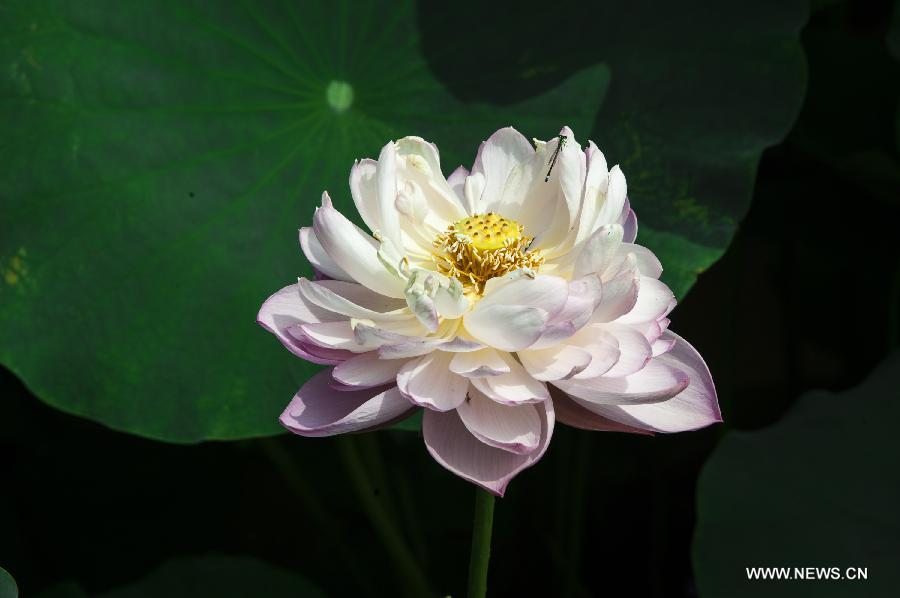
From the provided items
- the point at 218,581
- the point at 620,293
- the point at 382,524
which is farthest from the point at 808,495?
the point at 218,581

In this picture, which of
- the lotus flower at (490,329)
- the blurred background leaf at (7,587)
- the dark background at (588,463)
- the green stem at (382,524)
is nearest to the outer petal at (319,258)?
the lotus flower at (490,329)

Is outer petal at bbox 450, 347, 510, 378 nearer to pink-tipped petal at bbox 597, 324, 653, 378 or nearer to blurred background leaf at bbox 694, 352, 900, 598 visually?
pink-tipped petal at bbox 597, 324, 653, 378

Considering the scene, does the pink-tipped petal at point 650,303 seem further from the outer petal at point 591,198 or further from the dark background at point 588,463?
the dark background at point 588,463

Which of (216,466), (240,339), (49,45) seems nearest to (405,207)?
(240,339)

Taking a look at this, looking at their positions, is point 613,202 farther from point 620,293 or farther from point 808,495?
point 808,495

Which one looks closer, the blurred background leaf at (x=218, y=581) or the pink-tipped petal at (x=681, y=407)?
the pink-tipped petal at (x=681, y=407)
